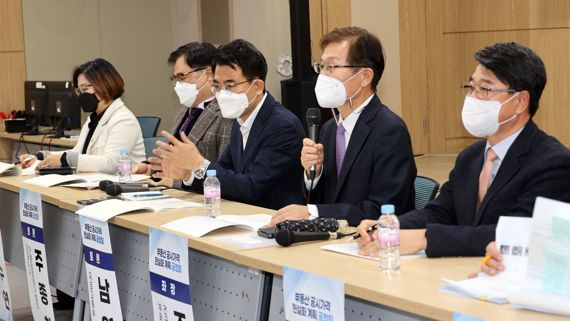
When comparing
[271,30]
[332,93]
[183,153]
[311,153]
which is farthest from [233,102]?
[271,30]

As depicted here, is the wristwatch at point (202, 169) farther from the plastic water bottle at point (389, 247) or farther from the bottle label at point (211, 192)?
the plastic water bottle at point (389, 247)

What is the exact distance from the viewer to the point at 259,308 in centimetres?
267

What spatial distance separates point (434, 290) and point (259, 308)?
2.36ft

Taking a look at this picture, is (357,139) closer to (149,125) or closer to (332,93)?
(332,93)

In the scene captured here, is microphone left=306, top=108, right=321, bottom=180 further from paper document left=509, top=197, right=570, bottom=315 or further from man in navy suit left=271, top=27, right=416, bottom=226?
paper document left=509, top=197, right=570, bottom=315

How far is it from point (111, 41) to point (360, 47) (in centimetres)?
682

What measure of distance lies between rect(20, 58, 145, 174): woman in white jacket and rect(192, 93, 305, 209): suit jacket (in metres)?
1.31

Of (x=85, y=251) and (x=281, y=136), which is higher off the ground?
(x=281, y=136)

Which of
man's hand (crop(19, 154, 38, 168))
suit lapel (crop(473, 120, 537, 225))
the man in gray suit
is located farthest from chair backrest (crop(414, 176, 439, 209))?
man's hand (crop(19, 154, 38, 168))

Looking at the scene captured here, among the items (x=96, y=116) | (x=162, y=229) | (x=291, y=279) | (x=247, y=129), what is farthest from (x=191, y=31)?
(x=291, y=279)

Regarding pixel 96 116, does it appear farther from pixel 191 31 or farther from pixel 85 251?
pixel 191 31

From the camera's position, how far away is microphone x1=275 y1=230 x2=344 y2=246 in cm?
272

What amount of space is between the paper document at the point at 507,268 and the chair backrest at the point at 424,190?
116cm

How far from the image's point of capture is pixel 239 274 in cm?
280
